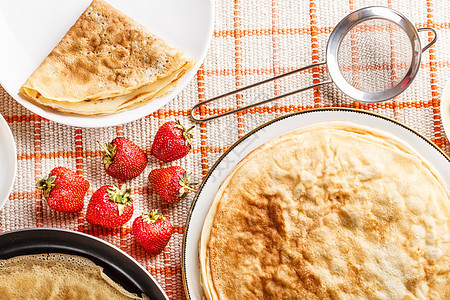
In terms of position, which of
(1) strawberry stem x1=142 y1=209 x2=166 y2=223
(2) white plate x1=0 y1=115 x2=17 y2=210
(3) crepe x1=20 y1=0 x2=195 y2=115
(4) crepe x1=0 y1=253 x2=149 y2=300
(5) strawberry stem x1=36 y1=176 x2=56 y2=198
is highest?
(3) crepe x1=20 y1=0 x2=195 y2=115

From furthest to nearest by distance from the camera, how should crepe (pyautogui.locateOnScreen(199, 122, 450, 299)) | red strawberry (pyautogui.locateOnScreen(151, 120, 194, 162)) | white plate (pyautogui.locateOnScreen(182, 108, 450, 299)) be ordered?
1. red strawberry (pyautogui.locateOnScreen(151, 120, 194, 162))
2. white plate (pyautogui.locateOnScreen(182, 108, 450, 299))
3. crepe (pyautogui.locateOnScreen(199, 122, 450, 299))

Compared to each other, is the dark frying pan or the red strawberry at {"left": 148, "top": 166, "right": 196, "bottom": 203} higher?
the red strawberry at {"left": 148, "top": 166, "right": 196, "bottom": 203}

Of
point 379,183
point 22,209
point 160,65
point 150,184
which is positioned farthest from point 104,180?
point 379,183

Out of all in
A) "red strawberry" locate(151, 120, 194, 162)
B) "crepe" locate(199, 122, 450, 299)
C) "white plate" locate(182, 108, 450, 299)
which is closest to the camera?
"crepe" locate(199, 122, 450, 299)

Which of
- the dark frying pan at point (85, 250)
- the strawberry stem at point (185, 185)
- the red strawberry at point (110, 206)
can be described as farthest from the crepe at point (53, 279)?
the strawberry stem at point (185, 185)

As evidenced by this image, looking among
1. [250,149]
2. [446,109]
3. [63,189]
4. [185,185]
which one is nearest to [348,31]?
[446,109]

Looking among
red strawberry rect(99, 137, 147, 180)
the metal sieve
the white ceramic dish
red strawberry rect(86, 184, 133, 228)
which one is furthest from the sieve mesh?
red strawberry rect(86, 184, 133, 228)

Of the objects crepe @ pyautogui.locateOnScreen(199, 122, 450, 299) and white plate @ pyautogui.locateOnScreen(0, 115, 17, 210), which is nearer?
crepe @ pyautogui.locateOnScreen(199, 122, 450, 299)

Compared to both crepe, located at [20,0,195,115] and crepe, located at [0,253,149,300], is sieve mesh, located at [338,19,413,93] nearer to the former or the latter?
crepe, located at [20,0,195,115]

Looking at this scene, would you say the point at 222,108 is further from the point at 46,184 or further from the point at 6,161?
the point at 6,161
